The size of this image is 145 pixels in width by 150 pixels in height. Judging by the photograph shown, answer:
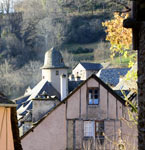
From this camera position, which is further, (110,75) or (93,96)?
(110,75)

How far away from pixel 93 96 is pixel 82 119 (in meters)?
0.89

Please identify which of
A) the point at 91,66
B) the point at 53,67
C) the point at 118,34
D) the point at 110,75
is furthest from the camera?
the point at 91,66

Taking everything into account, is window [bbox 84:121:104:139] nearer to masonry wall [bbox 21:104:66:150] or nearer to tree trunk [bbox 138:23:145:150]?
masonry wall [bbox 21:104:66:150]

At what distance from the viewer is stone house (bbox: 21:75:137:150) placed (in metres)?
16.4

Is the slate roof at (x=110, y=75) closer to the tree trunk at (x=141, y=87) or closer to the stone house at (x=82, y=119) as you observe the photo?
the stone house at (x=82, y=119)

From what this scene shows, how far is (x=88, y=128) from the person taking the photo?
1667 cm

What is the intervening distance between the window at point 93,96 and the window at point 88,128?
2.32 feet

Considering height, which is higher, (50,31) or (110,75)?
(50,31)

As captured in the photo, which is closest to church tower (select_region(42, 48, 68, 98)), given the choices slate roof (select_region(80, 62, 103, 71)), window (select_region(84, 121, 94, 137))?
slate roof (select_region(80, 62, 103, 71))

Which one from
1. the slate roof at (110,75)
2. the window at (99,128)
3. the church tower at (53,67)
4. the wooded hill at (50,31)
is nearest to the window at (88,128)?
the window at (99,128)

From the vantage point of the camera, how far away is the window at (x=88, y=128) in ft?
53.9

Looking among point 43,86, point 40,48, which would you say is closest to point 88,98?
point 43,86

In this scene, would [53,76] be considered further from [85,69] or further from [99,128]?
[99,128]

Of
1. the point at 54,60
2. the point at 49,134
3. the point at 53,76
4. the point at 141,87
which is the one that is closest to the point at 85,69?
the point at 54,60
